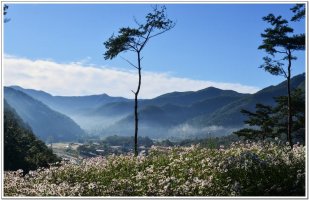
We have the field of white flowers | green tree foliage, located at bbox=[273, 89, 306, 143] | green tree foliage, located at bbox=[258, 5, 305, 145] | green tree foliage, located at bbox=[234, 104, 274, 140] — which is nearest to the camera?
the field of white flowers

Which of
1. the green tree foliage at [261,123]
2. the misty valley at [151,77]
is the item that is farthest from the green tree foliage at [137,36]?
the green tree foliage at [261,123]

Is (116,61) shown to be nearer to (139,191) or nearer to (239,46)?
(239,46)

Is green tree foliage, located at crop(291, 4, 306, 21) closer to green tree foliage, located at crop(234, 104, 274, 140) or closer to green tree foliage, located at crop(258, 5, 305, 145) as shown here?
green tree foliage, located at crop(258, 5, 305, 145)

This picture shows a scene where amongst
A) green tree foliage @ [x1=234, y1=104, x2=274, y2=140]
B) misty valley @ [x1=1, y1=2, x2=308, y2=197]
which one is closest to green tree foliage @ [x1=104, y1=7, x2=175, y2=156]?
misty valley @ [x1=1, y1=2, x2=308, y2=197]

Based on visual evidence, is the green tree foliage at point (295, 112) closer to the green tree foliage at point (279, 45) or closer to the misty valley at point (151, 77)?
the green tree foliage at point (279, 45)

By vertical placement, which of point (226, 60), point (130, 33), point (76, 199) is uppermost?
point (130, 33)

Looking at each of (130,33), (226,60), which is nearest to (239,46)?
(226,60)

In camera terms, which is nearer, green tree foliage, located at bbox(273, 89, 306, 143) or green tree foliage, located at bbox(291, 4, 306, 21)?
green tree foliage, located at bbox(291, 4, 306, 21)

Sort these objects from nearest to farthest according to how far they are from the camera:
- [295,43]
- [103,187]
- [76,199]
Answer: [76,199] → [103,187] → [295,43]
